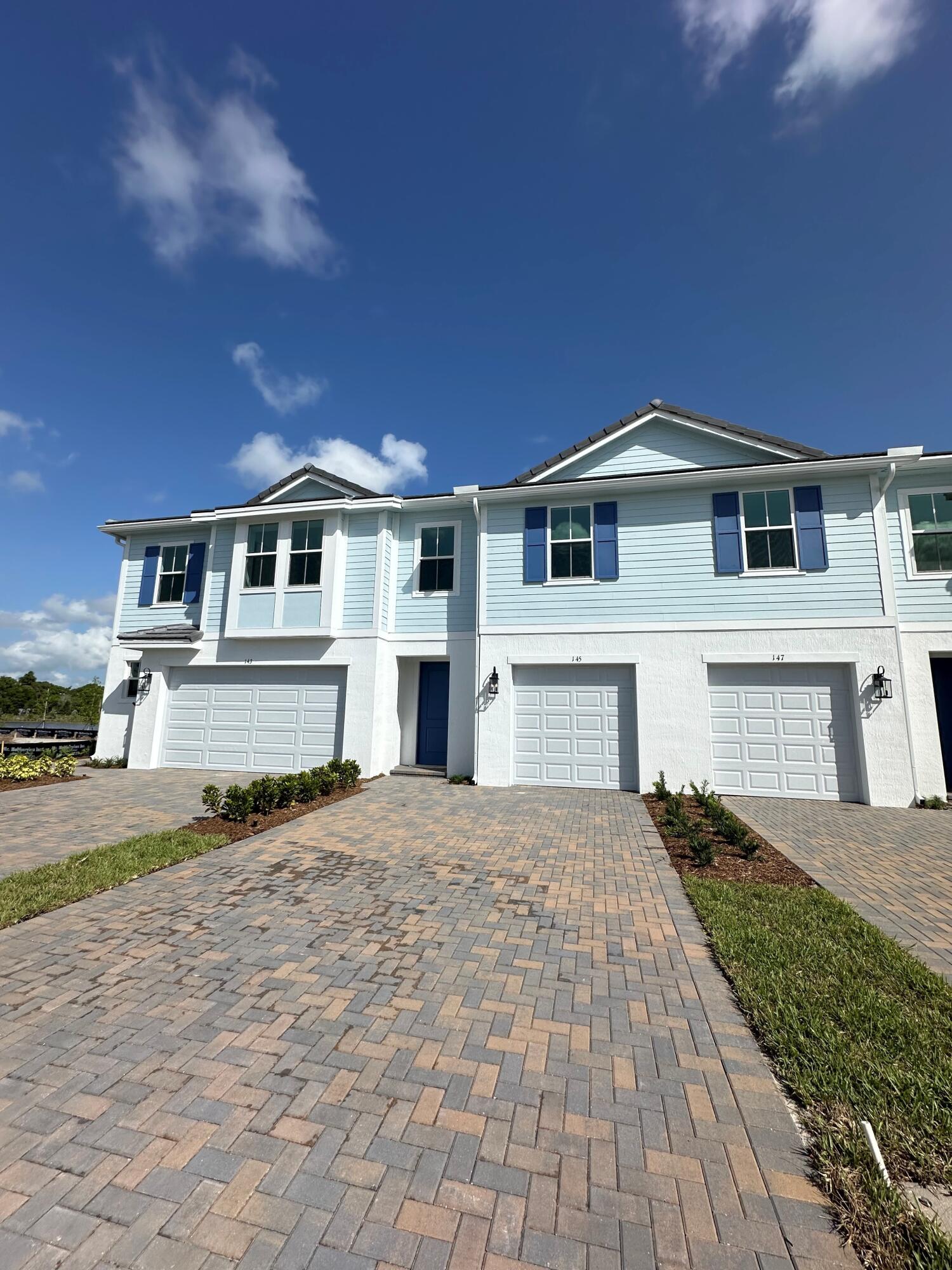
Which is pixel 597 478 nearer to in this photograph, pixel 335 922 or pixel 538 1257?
pixel 335 922

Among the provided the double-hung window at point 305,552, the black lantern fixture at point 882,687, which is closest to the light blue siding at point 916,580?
the black lantern fixture at point 882,687

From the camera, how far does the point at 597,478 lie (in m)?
12.0

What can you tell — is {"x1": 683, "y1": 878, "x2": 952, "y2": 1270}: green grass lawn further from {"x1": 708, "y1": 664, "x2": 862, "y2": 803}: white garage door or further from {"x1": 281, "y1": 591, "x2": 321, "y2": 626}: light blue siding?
{"x1": 281, "y1": 591, "x2": 321, "y2": 626}: light blue siding

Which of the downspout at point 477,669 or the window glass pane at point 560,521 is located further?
the window glass pane at point 560,521

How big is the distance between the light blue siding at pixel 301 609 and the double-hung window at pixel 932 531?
1318cm

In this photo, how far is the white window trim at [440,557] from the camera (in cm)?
1323

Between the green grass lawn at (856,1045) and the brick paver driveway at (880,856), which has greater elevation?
the brick paver driveway at (880,856)

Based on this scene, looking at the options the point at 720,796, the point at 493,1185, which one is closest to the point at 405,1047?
the point at 493,1185

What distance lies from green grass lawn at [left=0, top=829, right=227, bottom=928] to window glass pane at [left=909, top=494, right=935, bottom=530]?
1405 cm

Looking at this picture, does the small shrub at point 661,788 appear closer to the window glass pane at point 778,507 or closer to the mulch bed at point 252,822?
the window glass pane at point 778,507

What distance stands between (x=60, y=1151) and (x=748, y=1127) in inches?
121

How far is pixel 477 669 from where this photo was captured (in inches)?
483

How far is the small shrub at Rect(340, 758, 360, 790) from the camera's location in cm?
1089

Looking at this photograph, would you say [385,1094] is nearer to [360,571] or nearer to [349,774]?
[349,774]
